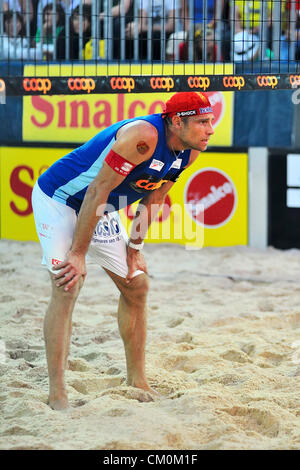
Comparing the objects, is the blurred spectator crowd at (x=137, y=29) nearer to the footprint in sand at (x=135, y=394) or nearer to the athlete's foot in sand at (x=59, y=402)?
the footprint in sand at (x=135, y=394)

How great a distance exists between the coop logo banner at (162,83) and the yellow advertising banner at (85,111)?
96.8 inches

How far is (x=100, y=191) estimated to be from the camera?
11.5 feet

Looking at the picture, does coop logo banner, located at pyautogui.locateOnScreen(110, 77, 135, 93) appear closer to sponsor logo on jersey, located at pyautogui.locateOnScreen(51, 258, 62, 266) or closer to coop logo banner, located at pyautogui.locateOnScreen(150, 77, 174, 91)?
coop logo banner, located at pyautogui.locateOnScreen(150, 77, 174, 91)

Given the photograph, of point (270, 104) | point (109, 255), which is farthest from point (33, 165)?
point (109, 255)

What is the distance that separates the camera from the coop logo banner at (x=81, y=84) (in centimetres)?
523

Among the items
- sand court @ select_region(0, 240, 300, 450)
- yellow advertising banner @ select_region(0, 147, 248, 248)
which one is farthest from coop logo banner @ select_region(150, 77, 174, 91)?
yellow advertising banner @ select_region(0, 147, 248, 248)

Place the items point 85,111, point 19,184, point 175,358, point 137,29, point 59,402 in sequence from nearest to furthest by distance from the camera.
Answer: point 59,402, point 175,358, point 137,29, point 85,111, point 19,184

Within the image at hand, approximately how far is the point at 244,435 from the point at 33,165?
5.36m

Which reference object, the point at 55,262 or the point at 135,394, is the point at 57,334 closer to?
the point at 55,262

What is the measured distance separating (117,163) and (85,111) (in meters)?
4.60

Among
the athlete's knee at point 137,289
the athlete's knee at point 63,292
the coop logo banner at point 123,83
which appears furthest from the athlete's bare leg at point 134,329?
the coop logo banner at point 123,83

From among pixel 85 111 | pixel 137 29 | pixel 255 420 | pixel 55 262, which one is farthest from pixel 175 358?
pixel 137 29

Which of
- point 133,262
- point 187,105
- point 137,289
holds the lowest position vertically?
point 137,289

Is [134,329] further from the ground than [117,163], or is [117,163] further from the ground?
[117,163]
